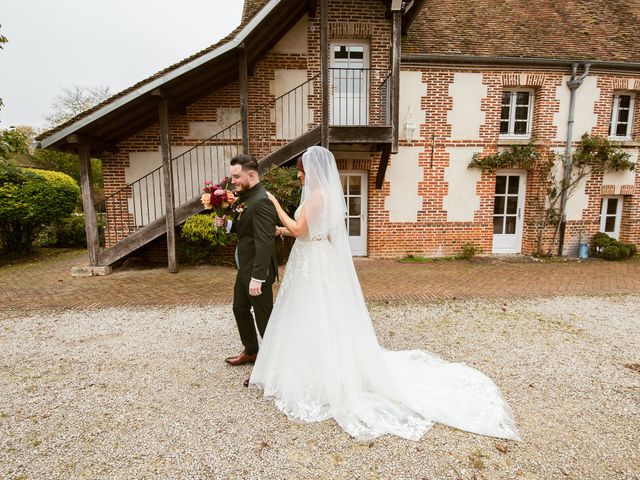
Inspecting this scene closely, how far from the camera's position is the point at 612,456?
90.5 inches

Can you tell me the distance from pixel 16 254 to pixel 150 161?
Answer: 4.84m

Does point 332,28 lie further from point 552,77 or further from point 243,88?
point 552,77

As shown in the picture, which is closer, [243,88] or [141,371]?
[141,371]

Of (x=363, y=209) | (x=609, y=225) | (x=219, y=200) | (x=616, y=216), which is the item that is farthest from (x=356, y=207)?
(x=616, y=216)

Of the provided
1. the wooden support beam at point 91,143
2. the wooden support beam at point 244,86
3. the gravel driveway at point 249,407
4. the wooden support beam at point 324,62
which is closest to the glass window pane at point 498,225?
the gravel driveway at point 249,407

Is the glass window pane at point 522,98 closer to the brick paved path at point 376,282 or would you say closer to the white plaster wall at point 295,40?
the brick paved path at point 376,282

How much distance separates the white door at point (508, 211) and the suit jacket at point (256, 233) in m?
8.06

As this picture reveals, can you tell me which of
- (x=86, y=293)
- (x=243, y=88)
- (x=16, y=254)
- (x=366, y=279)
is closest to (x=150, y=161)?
(x=243, y=88)

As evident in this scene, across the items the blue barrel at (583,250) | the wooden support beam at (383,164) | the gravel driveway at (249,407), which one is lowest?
the gravel driveway at (249,407)

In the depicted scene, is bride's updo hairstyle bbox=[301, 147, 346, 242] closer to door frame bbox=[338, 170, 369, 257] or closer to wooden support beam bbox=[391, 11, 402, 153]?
wooden support beam bbox=[391, 11, 402, 153]

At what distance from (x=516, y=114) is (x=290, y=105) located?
5.82 m

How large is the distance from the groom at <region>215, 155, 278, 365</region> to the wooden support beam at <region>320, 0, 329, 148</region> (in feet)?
14.9

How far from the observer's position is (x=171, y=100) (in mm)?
7258

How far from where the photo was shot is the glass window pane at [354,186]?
29.4 ft
